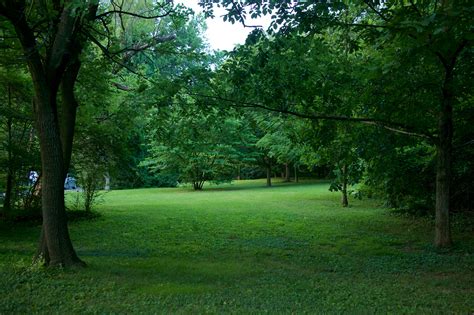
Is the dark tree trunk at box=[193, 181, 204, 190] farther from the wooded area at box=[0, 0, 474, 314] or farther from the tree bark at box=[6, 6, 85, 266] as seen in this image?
the tree bark at box=[6, 6, 85, 266]

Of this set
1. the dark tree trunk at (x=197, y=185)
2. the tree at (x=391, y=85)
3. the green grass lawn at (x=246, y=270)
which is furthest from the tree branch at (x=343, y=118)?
the dark tree trunk at (x=197, y=185)

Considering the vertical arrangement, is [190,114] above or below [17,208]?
above

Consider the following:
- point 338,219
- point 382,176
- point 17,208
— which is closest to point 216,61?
point 382,176

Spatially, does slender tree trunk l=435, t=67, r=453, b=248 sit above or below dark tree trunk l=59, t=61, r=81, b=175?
below

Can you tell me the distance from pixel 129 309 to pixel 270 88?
5037mm

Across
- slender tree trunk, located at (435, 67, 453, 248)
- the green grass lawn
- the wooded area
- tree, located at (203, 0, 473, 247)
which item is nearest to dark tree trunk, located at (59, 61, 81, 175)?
the wooded area

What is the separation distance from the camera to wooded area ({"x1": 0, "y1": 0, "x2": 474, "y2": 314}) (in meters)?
7.16

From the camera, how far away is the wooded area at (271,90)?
716cm

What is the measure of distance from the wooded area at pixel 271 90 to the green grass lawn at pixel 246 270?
93 cm

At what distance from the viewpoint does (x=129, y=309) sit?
5.49 m

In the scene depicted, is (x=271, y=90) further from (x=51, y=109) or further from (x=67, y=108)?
(x=51, y=109)

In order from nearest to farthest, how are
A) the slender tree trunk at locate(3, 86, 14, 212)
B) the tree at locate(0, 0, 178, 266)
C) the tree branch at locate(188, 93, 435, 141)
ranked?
the tree at locate(0, 0, 178, 266), the tree branch at locate(188, 93, 435, 141), the slender tree trunk at locate(3, 86, 14, 212)

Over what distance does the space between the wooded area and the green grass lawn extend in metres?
0.93

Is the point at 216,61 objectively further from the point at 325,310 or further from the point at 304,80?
the point at 325,310
